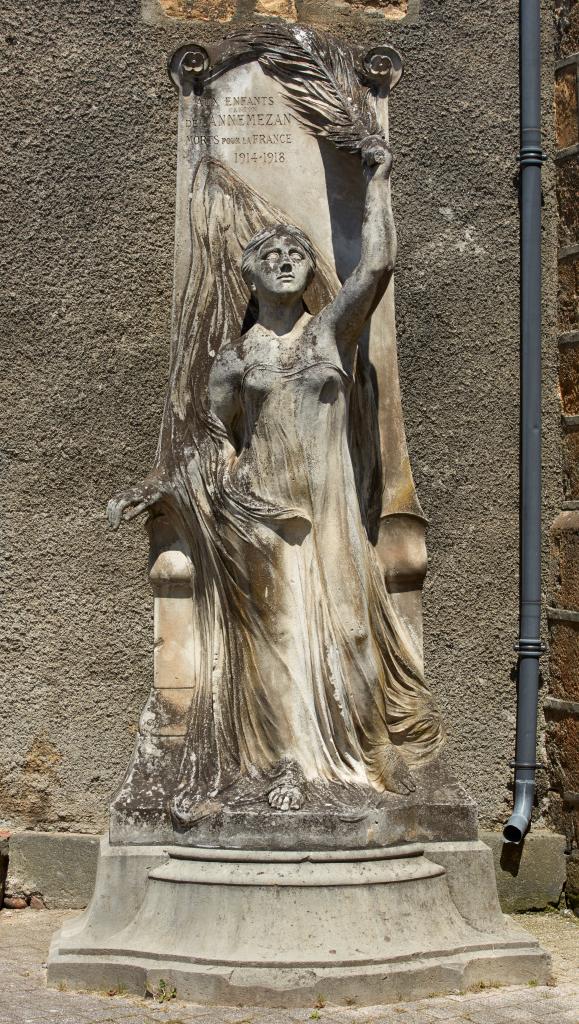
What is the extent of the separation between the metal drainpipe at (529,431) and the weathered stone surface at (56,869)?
1891 millimetres

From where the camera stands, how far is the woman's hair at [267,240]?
483 centimetres

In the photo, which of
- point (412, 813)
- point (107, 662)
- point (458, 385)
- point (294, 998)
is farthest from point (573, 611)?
point (294, 998)

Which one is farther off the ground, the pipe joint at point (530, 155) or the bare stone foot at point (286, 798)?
the pipe joint at point (530, 155)

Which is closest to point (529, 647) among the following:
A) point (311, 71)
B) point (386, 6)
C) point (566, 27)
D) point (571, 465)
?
point (571, 465)

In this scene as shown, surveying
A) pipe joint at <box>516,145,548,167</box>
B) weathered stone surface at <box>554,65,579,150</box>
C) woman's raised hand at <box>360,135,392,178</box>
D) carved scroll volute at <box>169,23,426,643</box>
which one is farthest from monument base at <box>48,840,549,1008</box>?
weathered stone surface at <box>554,65,579,150</box>

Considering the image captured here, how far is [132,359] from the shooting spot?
6160 millimetres

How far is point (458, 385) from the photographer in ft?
20.6

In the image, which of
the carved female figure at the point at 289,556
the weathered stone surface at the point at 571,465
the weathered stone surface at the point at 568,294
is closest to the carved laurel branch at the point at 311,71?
the carved female figure at the point at 289,556

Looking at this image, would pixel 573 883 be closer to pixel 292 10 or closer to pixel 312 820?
A: pixel 312 820

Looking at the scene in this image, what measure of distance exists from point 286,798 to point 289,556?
84cm

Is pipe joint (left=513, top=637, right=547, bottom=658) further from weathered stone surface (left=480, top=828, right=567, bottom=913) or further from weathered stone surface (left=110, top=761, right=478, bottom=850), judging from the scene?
weathered stone surface (left=110, top=761, right=478, bottom=850)

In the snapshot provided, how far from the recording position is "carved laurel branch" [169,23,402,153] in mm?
5043

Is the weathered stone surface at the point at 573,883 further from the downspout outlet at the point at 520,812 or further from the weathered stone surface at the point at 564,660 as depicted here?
the weathered stone surface at the point at 564,660

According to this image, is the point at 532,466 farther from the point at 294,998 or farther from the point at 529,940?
the point at 294,998
